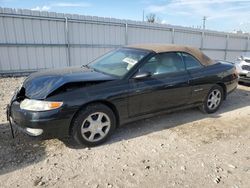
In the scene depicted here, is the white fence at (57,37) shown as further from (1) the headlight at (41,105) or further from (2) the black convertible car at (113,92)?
(1) the headlight at (41,105)

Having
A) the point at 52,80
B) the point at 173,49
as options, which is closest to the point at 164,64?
the point at 173,49

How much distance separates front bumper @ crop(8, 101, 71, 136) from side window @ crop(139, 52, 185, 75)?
153 centimetres

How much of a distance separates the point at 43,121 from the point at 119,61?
1860 mm

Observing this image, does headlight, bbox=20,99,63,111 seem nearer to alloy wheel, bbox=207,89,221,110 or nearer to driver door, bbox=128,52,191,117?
driver door, bbox=128,52,191,117

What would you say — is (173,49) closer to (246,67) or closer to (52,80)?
(52,80)

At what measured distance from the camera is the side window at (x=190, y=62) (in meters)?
4.66

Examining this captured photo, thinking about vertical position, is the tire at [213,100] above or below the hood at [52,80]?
below

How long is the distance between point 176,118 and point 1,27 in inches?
286

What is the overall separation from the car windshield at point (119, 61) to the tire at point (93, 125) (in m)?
0.71

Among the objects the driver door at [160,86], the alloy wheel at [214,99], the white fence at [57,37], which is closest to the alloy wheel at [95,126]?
the driver door at [160,86]

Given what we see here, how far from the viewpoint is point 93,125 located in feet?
11.5

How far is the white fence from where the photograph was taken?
28.6 ft

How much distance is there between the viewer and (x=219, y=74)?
5148 millimetres

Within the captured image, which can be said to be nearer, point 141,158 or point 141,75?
point 141,158
